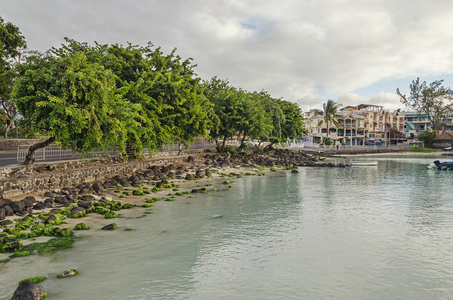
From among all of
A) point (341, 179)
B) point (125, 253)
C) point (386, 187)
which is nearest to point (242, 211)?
point (125, 253)

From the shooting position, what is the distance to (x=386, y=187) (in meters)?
29.9

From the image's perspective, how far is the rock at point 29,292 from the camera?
8.19 meters

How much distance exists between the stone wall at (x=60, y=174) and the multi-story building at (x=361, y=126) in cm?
7412

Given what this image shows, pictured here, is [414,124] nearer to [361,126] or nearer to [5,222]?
[361,126]

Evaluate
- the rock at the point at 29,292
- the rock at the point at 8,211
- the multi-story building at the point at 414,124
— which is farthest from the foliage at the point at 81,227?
the multi-story building at the point at 414,124

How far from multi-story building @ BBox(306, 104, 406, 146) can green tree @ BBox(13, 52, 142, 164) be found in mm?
80112

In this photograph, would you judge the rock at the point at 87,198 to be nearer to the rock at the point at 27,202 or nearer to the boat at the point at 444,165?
the rock at the point at 27,202

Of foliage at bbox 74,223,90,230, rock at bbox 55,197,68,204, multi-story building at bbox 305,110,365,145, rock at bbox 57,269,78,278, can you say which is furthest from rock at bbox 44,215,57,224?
multi-story building at bbox 305,110,365,145

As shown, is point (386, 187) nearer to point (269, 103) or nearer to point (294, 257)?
point (294, 257)

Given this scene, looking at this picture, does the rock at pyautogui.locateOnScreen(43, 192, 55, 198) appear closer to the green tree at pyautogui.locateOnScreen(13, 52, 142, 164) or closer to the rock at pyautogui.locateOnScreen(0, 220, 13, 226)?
the green tree at pyautogui.locateOnScreen(13, 52, 142, 164)

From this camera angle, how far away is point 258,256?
12.0 metres

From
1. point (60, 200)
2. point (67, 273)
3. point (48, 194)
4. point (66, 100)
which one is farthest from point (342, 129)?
point (67, 273)

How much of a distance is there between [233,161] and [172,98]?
1767cm

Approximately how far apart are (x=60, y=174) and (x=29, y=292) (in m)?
14.2
